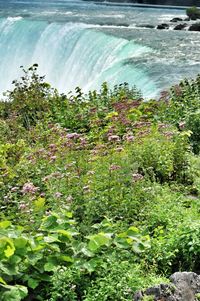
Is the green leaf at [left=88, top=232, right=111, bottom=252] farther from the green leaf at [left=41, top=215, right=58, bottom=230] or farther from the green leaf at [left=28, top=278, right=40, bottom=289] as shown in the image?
the green leaf at [left=28, top=278, right=40, bottom=289]

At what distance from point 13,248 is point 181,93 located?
6116mm

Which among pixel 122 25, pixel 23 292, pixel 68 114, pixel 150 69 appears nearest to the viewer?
pixel 23 292

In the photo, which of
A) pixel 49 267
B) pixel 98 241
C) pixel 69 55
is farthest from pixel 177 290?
pixel 69 55

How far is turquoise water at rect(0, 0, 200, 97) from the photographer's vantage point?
15.4 meters

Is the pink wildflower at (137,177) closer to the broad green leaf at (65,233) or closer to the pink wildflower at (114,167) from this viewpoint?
the pink wildflower at (114,167)

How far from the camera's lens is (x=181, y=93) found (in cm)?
952

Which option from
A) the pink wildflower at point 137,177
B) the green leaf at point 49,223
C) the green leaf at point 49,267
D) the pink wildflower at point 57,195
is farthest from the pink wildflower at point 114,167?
the green leaf at point 49,267

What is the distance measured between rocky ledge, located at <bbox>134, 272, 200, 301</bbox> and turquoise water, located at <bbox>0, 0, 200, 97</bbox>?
30.6 feet

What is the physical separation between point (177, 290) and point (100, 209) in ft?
5.33

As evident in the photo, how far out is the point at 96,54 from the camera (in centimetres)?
1802

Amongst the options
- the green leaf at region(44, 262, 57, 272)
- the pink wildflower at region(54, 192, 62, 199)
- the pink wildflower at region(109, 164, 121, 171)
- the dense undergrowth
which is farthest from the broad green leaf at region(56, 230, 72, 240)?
the pink wildflower at region(109, 164, 121, 171)

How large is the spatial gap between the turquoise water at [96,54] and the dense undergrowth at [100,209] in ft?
20.0

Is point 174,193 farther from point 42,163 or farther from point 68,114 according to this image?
point 68,114

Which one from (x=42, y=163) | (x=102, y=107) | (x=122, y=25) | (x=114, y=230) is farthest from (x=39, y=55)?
(x=114, y=230)
